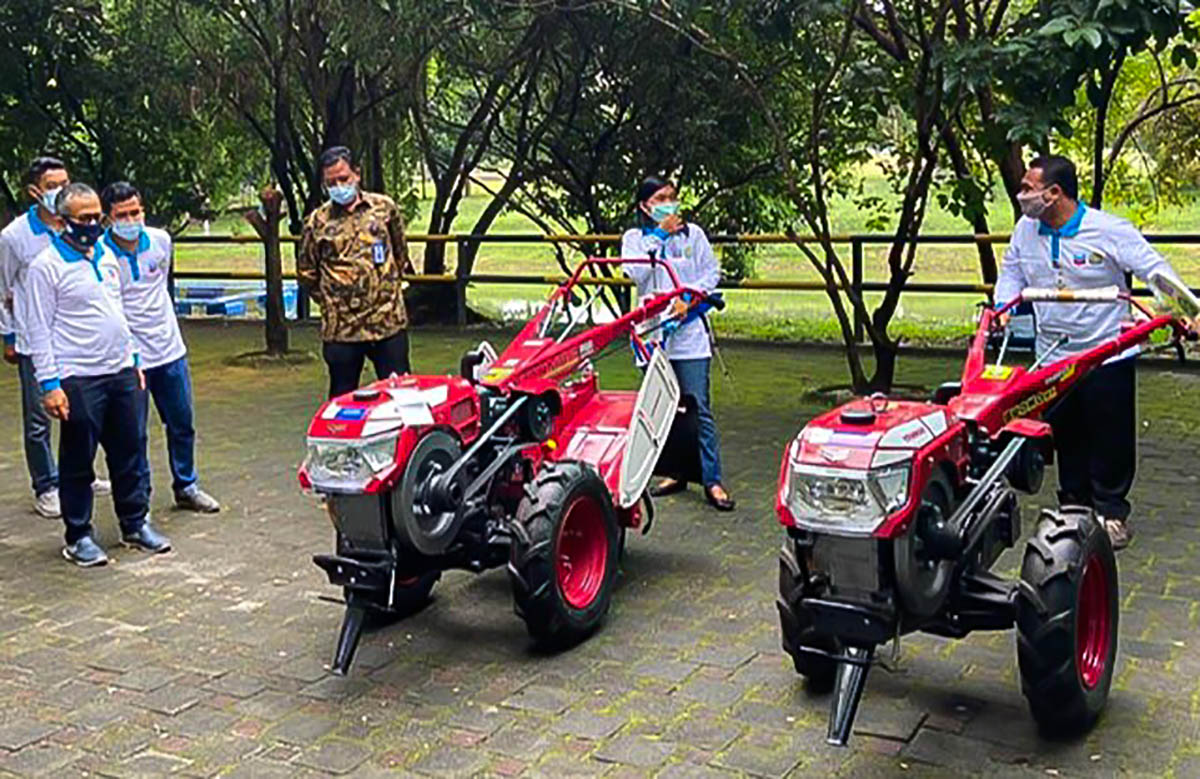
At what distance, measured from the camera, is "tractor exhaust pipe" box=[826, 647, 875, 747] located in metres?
3.70

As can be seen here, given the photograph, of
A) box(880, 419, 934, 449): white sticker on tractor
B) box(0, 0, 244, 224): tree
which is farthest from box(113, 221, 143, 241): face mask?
box(0, 0, 244, 224): tree

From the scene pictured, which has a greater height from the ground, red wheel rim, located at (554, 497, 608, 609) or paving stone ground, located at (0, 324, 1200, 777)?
red wheel rim, located at (554, 497, 608, 609)

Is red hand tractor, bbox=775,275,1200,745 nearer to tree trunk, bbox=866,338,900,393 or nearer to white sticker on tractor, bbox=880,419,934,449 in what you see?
white sticker on tractor, bbox=880,419,934,449

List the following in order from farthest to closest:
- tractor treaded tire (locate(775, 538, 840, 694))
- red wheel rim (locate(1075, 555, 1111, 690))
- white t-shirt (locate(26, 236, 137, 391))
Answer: white t-shirt (locate(26, 236, 137, 391))
red wheel rim (locate(1075, 555, 1111, 690))
tractor treaded tire (locate(775, 538, 840, 694))

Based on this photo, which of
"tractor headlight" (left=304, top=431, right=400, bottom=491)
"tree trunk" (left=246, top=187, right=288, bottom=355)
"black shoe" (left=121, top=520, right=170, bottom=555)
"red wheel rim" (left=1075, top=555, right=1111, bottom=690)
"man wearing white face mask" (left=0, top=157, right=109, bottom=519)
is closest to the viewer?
"red wheel rim" (left=1075, top=555, right=1111, bottom=690)

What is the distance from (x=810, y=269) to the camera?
19922mm

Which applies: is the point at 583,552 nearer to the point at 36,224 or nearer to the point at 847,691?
the point at 847,691

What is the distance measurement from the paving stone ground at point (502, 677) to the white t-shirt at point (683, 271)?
814 millimetres

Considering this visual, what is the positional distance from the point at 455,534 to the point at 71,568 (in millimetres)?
2292

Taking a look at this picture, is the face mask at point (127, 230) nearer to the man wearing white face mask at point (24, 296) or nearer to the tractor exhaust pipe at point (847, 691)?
the man wearing white face mask at point (24, 296)

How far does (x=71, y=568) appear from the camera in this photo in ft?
20.2

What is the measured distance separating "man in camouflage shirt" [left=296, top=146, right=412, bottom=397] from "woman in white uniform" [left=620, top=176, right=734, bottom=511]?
1200 millimetres

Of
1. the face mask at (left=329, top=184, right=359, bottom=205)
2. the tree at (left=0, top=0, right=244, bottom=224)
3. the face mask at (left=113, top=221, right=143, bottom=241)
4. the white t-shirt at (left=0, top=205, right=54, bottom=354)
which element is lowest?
the white t-shirt at (left=0, top=205, right=54, bottom=354)

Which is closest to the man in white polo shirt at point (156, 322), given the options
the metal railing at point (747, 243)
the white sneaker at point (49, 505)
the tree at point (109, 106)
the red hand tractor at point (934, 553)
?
the white sneaker at point (49, 505)
